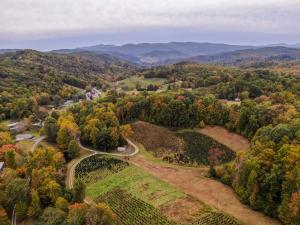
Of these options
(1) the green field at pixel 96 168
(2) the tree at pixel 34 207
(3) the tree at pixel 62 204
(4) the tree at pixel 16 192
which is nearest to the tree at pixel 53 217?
(3) the tree at pixel 62 204

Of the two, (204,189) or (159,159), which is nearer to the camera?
(204,189)

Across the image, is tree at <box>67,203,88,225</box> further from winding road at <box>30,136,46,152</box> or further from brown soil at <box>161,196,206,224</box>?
winding road at <box>30,136,46,152</box>

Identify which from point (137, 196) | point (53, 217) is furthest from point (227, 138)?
point (53, 217)

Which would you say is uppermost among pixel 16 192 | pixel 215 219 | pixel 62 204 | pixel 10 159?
pixel 16 192

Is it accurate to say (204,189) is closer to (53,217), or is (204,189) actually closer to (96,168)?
(96,168)

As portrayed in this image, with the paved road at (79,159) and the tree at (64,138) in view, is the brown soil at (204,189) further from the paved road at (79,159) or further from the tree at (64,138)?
the tree at (64,138)

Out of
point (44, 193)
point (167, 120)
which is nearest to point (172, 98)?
point (167, 120)

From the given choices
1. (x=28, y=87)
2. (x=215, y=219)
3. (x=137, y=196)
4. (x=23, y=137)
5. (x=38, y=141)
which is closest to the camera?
(x=215, y=219)

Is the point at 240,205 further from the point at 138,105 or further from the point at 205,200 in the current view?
the point at 138,105
